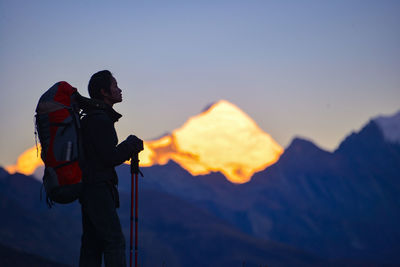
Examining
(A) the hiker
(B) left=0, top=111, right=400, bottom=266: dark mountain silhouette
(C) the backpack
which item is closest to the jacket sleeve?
(A) the hiker

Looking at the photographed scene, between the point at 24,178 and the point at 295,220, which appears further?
the point at 295,220

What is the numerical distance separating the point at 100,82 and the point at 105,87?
2.2 inches

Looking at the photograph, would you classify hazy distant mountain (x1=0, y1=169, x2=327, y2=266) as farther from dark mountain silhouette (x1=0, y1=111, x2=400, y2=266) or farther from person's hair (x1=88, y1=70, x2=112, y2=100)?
person's hair (x1=88, y1=70, x2=112, y2=100)

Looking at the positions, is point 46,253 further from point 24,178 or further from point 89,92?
point 89,92

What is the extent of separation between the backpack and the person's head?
1.31 ft

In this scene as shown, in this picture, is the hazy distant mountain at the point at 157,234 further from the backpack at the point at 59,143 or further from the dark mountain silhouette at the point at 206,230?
the backpack at the point at 59,143

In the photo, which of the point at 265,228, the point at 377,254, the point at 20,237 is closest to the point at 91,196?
the point at 20,237

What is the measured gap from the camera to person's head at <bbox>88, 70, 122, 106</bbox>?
438 cm

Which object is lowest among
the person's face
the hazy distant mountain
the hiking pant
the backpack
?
the hiking pant

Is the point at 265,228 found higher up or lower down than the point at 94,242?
higher up

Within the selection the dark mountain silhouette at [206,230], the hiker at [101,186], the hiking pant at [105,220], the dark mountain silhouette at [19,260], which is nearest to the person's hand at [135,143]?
the hiker at [101,186]

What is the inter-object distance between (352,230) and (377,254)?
441 inches

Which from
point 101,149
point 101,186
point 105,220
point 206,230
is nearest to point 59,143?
point 101,149

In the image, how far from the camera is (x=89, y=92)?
447 cm
